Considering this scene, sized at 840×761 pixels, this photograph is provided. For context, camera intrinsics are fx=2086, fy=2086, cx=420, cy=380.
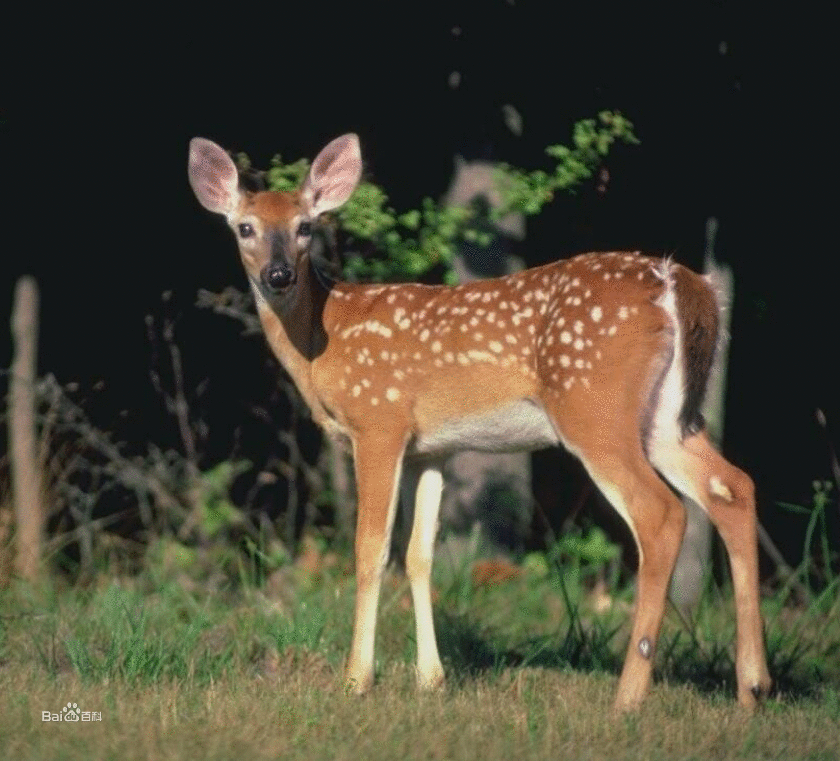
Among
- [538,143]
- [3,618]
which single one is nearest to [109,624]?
[3,618]

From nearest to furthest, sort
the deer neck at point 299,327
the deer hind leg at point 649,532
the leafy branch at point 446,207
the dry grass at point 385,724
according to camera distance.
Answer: the dry grass at point 385,724 < the deer hind leg at point 649,532 < the deer neck at point 299,327 < the leafy branch at point 446,207

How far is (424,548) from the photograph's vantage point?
780cm

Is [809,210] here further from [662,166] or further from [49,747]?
[49,747]

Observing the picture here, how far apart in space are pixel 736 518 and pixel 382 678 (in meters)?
1.37

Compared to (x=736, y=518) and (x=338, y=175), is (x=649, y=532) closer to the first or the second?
(x=736, y=518)

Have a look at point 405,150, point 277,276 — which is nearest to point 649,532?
point 277,276

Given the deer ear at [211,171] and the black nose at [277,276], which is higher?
the deer ear at [211,171]

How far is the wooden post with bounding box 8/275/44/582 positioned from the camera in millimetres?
9508

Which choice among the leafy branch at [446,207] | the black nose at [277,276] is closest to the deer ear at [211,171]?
the leafy branch at [446,207]

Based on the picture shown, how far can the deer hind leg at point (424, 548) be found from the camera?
24.9 ft

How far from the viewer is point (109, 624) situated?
782 centimetres

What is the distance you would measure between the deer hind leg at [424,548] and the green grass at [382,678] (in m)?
0.20

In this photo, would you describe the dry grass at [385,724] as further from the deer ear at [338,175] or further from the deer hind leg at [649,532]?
the deer ear at [338,175]

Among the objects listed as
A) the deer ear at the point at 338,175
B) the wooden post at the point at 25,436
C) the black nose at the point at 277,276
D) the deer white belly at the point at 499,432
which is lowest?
the wooden post at the point at 25,436
